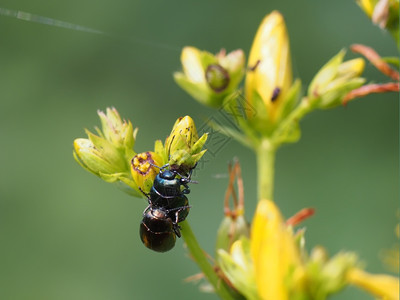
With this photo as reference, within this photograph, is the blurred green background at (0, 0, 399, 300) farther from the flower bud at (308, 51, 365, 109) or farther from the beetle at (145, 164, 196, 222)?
the beetle at (145, 164, 196, 222)

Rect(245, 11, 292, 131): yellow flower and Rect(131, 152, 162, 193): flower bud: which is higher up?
Rect(245, 11, 292, 131): yellow flower

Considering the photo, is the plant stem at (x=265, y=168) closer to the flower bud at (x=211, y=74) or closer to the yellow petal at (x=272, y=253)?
the flower bud at (x=211, y=74)

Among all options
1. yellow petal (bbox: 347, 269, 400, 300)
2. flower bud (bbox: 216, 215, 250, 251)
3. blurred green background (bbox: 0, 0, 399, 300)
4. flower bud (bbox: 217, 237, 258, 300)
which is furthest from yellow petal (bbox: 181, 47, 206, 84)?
blurred green background (bbox: 0, 0, 399, 300)

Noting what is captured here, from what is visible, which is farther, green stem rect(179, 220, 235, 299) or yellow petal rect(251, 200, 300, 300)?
green stem rect(179, 220, 235, 299)

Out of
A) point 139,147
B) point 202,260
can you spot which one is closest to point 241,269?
point 202,260

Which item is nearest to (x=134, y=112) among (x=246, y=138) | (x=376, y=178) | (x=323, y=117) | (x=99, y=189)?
(x=99, y=189)

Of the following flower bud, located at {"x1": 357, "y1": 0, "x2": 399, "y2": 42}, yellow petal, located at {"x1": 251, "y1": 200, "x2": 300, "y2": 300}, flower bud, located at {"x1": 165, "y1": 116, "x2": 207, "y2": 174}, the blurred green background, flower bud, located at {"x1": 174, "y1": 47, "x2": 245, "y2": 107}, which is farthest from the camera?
the blurred green background

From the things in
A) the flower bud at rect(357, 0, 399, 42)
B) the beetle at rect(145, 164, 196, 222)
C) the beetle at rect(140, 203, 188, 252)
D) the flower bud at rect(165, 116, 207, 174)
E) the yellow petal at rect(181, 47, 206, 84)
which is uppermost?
the yellow petal at rect(181, 47, 206, 84)

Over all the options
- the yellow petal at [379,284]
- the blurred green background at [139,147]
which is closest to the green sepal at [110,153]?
the yellow petal at [379,284]
